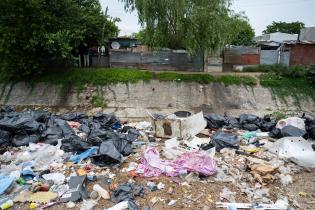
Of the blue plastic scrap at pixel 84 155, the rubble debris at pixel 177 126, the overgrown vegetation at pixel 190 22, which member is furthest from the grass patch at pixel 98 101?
the blue plastic scrap at pixel 84 155

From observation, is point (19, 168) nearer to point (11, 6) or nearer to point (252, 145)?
point (252, 145)

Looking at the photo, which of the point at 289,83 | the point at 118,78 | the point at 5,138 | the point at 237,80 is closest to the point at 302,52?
the point at 289,83

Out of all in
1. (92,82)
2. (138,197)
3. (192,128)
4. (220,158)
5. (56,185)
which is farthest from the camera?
(92,82)

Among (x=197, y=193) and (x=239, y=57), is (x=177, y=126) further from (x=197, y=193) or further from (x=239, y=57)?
(x=239, y=57)

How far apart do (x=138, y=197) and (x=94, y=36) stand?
610 inches

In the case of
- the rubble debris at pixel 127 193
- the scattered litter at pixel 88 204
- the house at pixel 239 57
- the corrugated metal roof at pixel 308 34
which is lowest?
the scattered litter at pixel 88 204

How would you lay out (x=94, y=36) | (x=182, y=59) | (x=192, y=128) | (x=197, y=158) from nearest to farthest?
1. (x=197, y=158)
2. (x=192, y=128)
3. (x=182, y=59)
4. (x=94, y=36)

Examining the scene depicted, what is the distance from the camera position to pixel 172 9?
1531 cm

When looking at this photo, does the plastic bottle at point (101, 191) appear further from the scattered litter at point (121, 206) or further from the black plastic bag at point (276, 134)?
the black plastic bag at point (276, 134)

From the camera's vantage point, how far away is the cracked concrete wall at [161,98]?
1455cm

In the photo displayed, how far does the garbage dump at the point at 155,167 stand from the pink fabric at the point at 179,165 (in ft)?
0.06

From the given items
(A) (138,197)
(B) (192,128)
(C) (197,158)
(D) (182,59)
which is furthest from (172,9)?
(A) (138,197)

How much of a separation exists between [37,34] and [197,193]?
1325 centimetres

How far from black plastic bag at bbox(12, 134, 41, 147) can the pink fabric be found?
2678 mm
